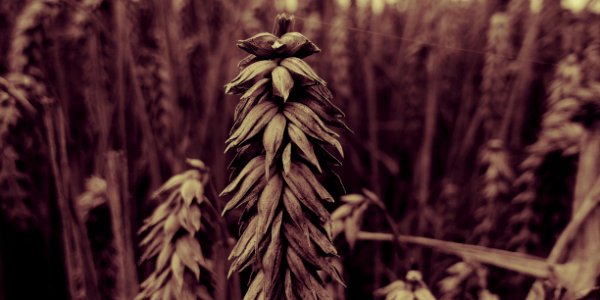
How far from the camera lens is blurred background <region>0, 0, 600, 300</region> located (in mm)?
876

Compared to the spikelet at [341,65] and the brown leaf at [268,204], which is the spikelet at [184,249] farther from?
the spikelet at [341,65]

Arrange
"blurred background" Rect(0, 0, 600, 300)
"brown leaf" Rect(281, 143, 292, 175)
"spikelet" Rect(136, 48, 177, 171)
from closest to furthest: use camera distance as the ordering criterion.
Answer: "brown leaf" Rect(281, 143, 292, 175) → "blurred background" Rect(0, 0, 600, 300) → "spikelet" Rect(136, 48, 177, 171)

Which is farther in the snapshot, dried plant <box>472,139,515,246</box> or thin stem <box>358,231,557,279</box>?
dried plant <box>472,139,515,246</box>

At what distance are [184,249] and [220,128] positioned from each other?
696 millimetres

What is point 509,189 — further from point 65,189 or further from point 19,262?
point 19,262

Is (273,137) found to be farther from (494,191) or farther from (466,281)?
→ (494,191)

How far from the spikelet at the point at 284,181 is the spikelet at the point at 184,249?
0.18 metres

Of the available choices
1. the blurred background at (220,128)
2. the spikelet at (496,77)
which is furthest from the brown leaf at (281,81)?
the spikelet at (496,77)

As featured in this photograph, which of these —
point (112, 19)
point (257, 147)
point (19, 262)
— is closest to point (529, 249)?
point (257, 147)

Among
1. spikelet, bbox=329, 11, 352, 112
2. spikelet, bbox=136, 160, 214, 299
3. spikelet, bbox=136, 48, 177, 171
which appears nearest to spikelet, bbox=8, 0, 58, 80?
spikelet, bbox=136, 48, 177, 171

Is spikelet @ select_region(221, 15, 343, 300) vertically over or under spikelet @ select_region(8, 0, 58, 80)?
under

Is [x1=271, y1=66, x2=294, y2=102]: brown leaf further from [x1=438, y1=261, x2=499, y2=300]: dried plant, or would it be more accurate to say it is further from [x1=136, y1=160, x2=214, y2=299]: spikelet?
[x1=438, y1=261, x2=499, y2=300]: dried plant

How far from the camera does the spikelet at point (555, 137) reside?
840 millimetres

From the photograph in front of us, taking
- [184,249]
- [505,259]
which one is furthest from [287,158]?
[505,259]
